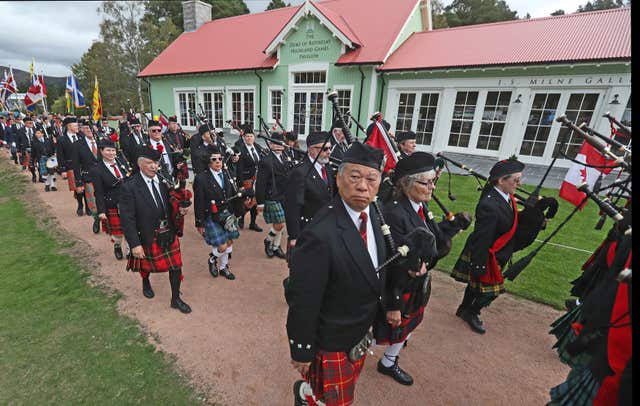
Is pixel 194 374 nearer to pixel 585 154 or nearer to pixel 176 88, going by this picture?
pixel 585 154

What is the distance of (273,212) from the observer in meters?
5.93

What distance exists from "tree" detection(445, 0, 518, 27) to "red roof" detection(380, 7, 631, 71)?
20.6m

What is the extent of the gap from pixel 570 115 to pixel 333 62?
1017 centimetres

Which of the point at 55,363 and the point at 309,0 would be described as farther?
the point at 309,0

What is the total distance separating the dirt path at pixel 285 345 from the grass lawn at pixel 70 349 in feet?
0.73

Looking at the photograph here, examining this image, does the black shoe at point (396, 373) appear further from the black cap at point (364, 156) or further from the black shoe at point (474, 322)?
the black cap at point (364, 156)

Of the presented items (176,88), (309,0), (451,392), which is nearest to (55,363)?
(451,392)

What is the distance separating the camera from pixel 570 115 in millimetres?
11492

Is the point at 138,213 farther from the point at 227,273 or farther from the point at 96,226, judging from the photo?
the point at 96,226

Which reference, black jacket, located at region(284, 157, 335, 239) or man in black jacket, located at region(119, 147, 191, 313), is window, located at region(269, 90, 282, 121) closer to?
black jacket, located at region(284, 157, 335, 239)

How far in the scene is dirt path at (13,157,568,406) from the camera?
311 cm

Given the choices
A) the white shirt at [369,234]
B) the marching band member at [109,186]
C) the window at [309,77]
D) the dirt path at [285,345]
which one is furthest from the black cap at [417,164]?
the window at [309,77]

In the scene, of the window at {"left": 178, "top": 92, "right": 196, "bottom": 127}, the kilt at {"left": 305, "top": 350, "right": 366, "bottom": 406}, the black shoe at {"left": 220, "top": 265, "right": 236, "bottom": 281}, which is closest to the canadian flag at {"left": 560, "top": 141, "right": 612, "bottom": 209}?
the kilt at {"left": 305, "top": 350, "right": 366, "bottom": 406}

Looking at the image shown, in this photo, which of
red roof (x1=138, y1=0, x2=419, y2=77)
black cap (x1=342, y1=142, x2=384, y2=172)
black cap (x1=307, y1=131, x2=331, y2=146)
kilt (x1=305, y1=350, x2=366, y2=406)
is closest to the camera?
black cap (x1=342, y1=142, x2=384, y2=172)
